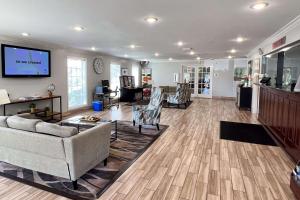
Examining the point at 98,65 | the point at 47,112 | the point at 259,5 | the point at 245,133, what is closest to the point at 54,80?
the point at 47,112

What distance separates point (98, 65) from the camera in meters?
8.45

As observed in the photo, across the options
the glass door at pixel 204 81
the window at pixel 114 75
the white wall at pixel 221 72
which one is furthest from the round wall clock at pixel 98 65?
the glass door at pixel 204 81

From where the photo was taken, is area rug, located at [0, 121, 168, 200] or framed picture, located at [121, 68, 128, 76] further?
framed picture, located at [121, 68, 128, 76]

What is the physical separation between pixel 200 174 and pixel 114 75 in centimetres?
792

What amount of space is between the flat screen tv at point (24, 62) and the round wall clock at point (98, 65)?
2430 millimetres

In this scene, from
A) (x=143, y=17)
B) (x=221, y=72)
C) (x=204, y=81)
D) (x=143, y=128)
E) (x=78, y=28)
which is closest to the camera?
(x=143, y=17)

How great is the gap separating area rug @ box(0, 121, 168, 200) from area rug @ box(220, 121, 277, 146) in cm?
202

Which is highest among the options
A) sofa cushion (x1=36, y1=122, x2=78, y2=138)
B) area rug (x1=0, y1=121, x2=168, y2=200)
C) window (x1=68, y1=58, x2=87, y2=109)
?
window (x1=68, y1=58, x2=87, y2=109)

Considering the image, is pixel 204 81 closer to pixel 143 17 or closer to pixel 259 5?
pixel 143 17

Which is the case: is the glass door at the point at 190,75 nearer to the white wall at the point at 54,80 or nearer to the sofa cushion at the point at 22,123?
the white wall at the point at 54,80

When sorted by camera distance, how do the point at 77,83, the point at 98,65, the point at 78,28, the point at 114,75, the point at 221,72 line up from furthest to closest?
the point at 221,72, the point at 114,75, the point at 98,65, the point at 77,83, the point at 78,28

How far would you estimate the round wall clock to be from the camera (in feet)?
27.1

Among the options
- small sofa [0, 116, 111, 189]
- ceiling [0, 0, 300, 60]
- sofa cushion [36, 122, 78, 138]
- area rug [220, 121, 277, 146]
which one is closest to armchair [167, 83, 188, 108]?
area rug [220, 121, 277, 146]

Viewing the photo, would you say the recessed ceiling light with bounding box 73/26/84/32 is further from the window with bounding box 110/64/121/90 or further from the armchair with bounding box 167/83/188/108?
the window with bounding box 110/64/121/90
